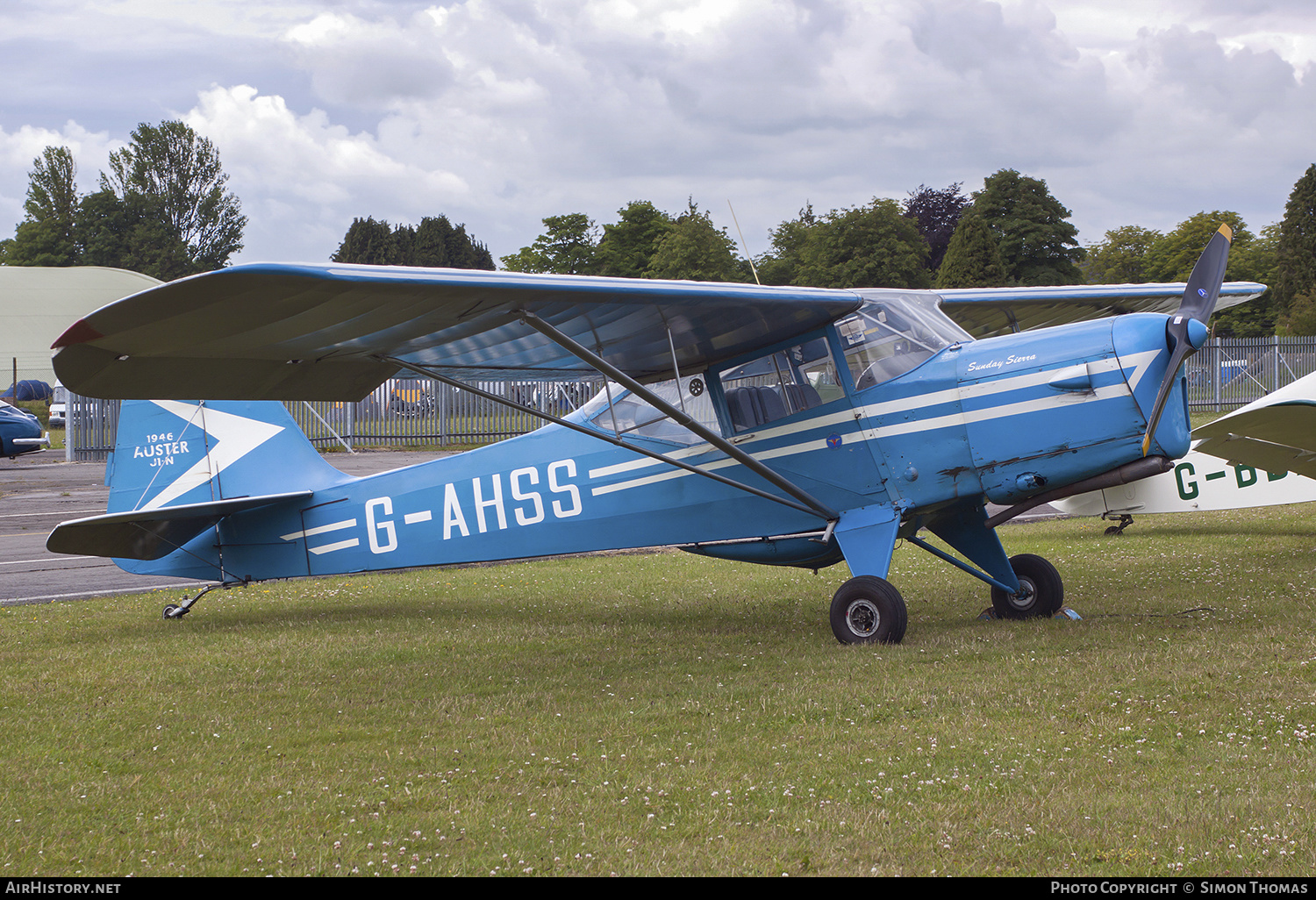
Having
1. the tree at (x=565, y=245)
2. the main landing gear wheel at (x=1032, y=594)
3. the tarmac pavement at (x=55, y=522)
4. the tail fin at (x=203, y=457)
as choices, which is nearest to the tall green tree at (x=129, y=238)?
the tree at (x=565, y=245)

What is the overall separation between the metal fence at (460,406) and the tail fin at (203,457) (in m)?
20.9

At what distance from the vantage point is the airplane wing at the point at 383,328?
5.59m

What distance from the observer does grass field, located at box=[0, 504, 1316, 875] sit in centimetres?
375

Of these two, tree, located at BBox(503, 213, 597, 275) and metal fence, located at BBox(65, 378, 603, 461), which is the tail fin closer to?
metal fence, located at BBox(65, 378, 603, 461)

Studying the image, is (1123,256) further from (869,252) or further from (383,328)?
(383,328)

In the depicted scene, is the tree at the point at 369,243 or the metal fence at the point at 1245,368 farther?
the tree at the point at 369,243

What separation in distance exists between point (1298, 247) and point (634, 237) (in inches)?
1644

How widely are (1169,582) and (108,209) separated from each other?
110 meters

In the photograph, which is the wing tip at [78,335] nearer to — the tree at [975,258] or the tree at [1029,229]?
the tree at [975,258]

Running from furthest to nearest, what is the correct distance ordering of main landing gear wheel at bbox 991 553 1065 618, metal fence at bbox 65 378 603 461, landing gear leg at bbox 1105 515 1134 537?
metal fence at bbox 65 378 603 461 → landing gear leg at bbox 1105 515 1134 537 → main landing gear wheel at bbox 991 553 1065 618

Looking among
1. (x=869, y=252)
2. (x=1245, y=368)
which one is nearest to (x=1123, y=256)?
(x=869, y=252)

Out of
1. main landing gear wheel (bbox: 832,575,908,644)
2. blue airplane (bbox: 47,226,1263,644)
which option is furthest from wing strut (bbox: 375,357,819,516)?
main landing gear wheel (bbox: 832,575,908,644)

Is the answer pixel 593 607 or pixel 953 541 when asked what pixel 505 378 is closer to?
pixel 593 607

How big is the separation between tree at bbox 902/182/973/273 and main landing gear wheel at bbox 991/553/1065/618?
212 ft
